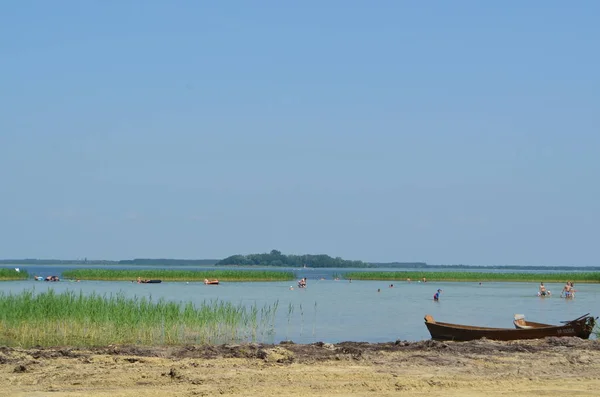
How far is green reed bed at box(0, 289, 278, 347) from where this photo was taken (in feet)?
68.4

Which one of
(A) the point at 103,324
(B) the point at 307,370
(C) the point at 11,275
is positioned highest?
(C) the point at 11,275

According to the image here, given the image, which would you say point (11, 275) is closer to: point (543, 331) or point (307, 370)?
point (543, 331)

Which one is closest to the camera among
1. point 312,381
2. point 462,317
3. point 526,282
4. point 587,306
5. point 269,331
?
point 312,381

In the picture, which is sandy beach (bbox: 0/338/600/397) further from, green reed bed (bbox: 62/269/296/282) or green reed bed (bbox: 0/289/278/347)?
green reed bed (bbox: 62/269/296/282)

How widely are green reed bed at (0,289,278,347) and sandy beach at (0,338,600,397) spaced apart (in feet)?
14.9

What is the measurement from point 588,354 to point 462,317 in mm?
19294

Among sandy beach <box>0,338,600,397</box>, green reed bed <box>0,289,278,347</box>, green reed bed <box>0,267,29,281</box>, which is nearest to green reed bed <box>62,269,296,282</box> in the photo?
green reed bed <box>0,267,29,281</box>

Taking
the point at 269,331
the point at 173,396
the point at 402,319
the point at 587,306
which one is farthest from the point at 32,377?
the point at 587,306

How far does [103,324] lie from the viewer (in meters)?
21.0

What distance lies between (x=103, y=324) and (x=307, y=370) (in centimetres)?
928

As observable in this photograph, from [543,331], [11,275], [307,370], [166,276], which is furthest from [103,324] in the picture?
[11,275]

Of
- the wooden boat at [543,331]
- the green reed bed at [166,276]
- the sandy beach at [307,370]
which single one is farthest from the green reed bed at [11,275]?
the sandy beach at [307,370]

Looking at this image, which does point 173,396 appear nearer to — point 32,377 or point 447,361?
point 32,377

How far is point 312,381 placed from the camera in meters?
12.5
